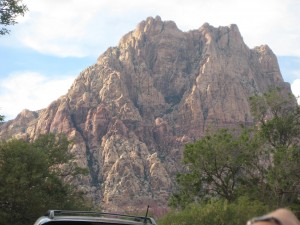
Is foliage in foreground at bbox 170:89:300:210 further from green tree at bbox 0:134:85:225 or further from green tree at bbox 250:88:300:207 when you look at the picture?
green tree at bbox 0:134:85:225

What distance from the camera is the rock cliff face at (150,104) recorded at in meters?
128

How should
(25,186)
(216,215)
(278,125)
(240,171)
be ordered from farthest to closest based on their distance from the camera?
1. (278,125)
2. (240,171)
3. (25,186)
4. (216,215)

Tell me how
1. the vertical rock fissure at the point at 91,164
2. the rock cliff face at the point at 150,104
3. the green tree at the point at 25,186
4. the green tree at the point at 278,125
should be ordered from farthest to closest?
the rock cliff face at the point at 150,104 → the vertical rock fissure at the point at 91,164 → the green tree at the point at 278,125 → the green tree at the point at 25,186

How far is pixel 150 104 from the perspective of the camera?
15975cm

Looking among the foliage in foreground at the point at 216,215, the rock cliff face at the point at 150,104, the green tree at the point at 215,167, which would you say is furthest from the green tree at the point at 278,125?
the rock cliff face at the point at 150,104

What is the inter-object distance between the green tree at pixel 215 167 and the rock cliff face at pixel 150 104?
82994 mm

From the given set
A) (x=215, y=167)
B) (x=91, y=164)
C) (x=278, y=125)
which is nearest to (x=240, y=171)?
(x=215, y=167)

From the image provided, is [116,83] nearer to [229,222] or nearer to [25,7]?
[229,222]

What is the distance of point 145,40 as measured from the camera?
595ft

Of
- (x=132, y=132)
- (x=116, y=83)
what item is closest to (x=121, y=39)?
(x=116, y=83)

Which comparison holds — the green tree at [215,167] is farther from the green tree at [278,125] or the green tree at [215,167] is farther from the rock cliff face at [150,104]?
the rock cliff face at [150,104]

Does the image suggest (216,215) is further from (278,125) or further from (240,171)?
(278,125)

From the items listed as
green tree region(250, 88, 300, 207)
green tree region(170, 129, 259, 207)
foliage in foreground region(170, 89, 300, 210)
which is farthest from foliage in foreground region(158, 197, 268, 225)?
green tree region(250, 88, 300, 207)

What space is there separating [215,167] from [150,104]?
123 m
